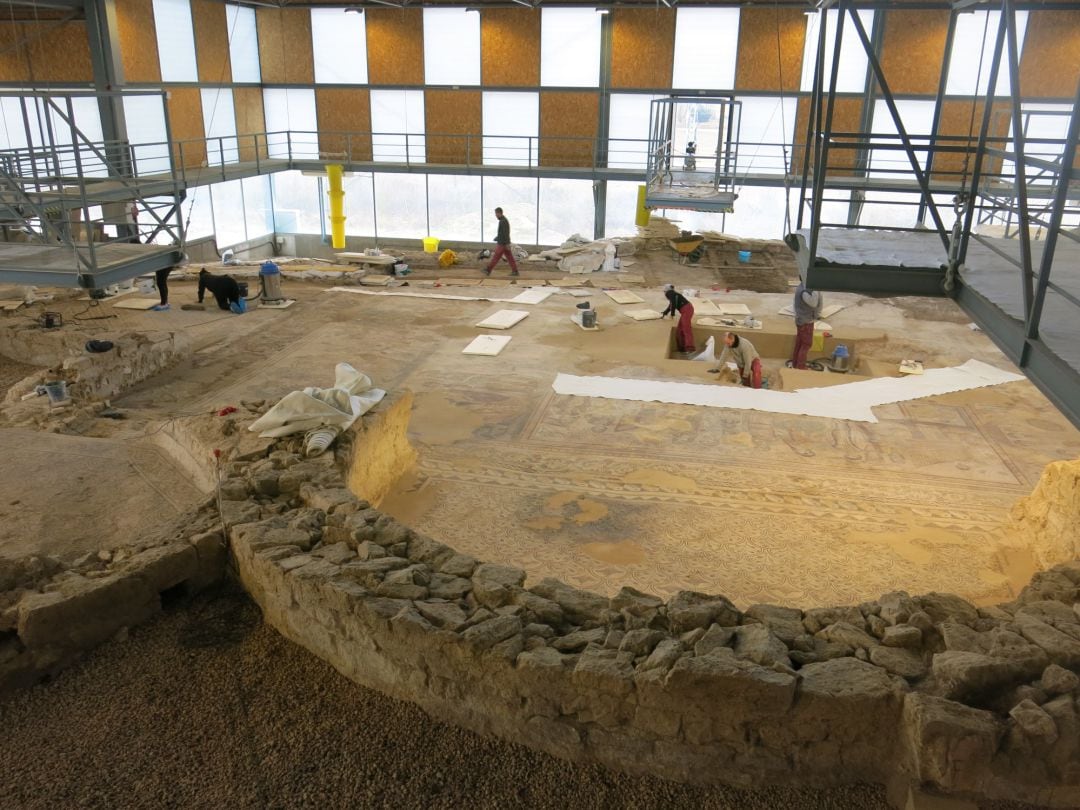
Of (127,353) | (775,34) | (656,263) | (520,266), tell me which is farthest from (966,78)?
(127,353)

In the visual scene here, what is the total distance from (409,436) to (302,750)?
5669 millimetres

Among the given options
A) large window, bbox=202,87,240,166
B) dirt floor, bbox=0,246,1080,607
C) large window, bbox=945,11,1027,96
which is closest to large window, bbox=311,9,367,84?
large window, bbox=202,87,240,166

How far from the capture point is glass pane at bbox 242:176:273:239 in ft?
74.6

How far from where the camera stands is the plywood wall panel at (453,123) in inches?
867

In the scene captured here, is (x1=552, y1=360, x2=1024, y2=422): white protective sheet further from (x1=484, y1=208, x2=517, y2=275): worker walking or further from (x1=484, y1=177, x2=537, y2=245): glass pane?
(x1=484, y1=177, x2=537, y2=245): glass pane

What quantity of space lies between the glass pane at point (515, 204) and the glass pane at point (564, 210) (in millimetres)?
267

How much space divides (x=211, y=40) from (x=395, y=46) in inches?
180

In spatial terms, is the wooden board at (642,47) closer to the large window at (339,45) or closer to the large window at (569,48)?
the large window at (569,48)

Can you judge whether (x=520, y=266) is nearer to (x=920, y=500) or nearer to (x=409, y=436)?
(x=409, y=436)

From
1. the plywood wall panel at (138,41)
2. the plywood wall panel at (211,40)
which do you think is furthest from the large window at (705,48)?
the plywood wall panel at (138,41)

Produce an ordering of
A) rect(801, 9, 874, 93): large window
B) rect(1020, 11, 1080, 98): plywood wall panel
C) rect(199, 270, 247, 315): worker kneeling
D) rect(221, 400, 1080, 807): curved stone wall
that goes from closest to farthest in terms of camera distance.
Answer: rect(221, 400, 1080, 807): curved stone wall → rect(199, 270, 247, 315): worker kneeling → rect(1020, 11, 1080, 98): plywood wall panel → rect(801, 9, 874, 93): large window

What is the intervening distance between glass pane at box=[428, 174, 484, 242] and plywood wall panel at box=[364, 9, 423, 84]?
273cm

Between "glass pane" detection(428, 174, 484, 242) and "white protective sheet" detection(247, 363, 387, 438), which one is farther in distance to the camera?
"glass pane" detection(428, 174, 484, 242)

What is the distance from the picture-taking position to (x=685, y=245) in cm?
1923
